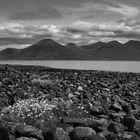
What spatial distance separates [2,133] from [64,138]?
139 cm

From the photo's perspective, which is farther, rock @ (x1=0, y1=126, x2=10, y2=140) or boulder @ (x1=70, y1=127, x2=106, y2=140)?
boulder @ (x1=70, y1=127, x2=106, y2=140)

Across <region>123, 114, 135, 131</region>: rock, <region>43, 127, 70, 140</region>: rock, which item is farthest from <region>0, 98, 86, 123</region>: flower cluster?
<region>43, 127, 70, 140</region>: rock

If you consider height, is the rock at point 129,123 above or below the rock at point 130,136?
above

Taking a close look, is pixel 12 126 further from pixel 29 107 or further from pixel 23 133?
pixel 29 107

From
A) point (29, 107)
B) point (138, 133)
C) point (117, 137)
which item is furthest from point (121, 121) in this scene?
point (29, 107)

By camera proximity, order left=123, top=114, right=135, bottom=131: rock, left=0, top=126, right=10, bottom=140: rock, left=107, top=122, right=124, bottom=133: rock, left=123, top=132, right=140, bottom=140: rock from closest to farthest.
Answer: left=0, top=126, right=10, bottom=140: rock, left=123, top=132, right=140, bottom=140: rock, left=107, top=122, right=124, bottom=133: rock, left=123, top=114, right=135, bottom=131: rock

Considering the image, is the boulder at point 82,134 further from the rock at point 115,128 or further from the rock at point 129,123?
the rock at point 129,123

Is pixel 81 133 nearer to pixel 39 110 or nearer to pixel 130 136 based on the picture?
pixel 130 136

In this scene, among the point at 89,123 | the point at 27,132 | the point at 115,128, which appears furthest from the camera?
the point at 89,123

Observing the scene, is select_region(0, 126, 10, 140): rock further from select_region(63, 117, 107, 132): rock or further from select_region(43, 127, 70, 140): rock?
select_region(63, 117, 107, 132): rock

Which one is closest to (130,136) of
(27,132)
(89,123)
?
(89,123)

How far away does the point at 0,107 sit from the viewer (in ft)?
39.2

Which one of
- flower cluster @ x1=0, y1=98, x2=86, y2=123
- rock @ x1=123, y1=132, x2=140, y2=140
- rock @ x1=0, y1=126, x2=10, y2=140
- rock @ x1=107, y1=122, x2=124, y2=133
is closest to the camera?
rock @ x1=0, y1=126, x2=10, y2=140

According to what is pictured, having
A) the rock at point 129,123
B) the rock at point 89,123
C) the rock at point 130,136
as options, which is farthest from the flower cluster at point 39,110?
the rock at point 130,136
